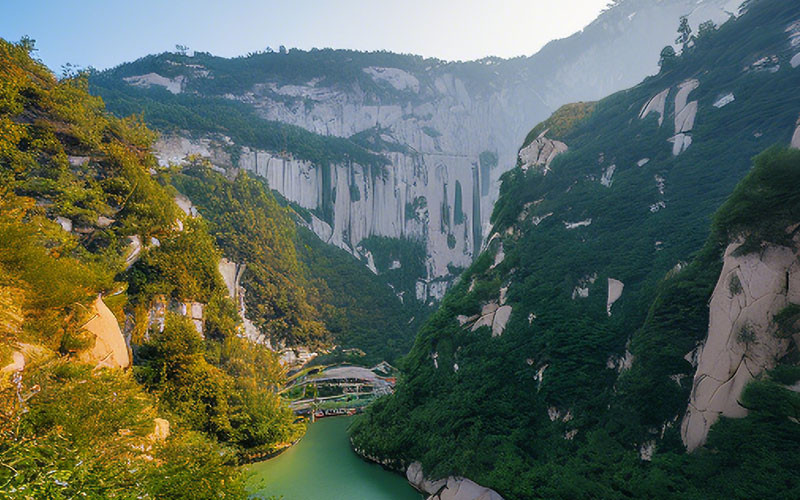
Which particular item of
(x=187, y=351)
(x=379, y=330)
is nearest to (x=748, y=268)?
(x=187, y=351)

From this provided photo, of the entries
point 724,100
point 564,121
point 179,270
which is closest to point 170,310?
point 179,270

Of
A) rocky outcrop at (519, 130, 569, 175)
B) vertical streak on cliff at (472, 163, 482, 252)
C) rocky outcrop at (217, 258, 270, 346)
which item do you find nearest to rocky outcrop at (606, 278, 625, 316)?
rocky outcrop at (519, 130, 569, 175)

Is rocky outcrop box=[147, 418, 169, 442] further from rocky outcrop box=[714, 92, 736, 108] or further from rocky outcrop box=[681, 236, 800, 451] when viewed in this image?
rocky outcrop box=[714, 92, 736, 108]

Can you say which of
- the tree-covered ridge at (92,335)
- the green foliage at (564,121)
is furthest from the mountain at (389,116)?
the tree-covered ridge at (92,335)

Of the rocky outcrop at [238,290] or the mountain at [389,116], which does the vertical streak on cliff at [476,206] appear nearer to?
the mountain at [389,116]

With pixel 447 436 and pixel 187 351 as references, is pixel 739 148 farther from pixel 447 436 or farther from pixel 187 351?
pixel 187 351

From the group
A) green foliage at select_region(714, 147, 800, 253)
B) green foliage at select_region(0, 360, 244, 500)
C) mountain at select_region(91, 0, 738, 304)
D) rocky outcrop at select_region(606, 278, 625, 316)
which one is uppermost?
mountain at select_region(91, 0, 738, 304)
